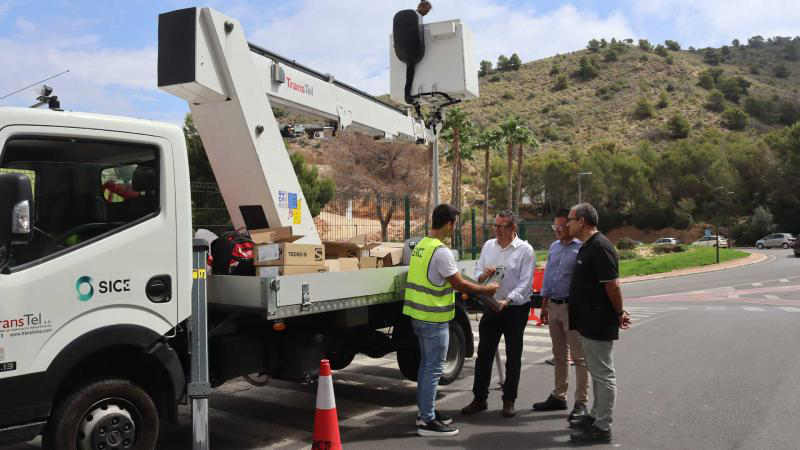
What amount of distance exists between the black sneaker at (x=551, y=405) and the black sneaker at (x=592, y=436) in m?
1.04

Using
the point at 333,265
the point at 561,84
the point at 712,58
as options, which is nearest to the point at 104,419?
the point at 333,265

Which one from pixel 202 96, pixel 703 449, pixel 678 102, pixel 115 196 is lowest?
pixel 703 449

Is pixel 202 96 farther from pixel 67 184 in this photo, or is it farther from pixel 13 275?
pixel 13 275

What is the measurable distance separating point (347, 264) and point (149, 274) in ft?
6.18

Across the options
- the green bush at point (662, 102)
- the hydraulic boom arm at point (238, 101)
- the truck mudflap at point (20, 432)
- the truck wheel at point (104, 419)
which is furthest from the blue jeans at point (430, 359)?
the green bush at point (662, 102)

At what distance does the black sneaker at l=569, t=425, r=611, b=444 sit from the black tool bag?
9.78 ft

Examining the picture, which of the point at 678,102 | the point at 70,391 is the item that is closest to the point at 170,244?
the point at 70,391

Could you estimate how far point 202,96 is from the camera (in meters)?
5.49

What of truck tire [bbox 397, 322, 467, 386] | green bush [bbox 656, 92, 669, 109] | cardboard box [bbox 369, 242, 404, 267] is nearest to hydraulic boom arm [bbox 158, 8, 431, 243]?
cardboard box [bbox 369, 242, 404, 267]

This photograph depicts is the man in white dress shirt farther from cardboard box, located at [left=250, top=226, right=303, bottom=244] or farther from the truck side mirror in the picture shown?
the truck side mirror

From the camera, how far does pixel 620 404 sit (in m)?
6.76

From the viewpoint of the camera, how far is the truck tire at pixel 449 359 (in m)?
7.22

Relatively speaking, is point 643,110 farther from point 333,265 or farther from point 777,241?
point 333,265

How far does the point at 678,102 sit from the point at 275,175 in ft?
318
